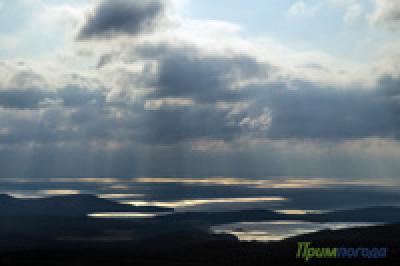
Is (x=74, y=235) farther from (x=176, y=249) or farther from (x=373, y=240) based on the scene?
(x=373, y=240)

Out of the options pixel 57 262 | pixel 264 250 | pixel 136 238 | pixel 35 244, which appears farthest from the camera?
pixel 136 238

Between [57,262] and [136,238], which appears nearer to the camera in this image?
[57,262]

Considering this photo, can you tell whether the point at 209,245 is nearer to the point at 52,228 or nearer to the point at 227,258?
the point at 227,258

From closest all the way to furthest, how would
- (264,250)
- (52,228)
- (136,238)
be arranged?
(264,250) → (136,238) → (52,228)

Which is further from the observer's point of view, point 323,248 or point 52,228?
point 52,228

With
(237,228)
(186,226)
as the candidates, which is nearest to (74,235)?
(186,226)

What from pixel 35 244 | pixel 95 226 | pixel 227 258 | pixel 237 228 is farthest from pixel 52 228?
pixel 227 258

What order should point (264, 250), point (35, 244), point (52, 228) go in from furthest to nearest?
point (52, 228), point (35, 244), point (264, 250)

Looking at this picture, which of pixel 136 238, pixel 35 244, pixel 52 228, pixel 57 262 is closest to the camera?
pixel 57 262
